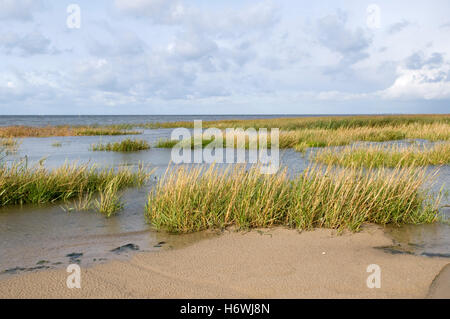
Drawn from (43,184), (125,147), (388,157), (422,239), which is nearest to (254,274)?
(422,239)

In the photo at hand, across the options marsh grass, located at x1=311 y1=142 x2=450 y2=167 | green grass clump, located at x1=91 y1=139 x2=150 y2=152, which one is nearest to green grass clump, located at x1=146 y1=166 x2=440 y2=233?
marsh grass, located at x1=311 y1=142 x2=450 y2=167

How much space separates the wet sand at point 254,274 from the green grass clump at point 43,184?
3.97 metres

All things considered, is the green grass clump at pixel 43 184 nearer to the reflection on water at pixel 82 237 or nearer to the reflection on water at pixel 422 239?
the reflection on water at pixel 82 237

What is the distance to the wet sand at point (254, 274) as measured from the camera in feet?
14.9

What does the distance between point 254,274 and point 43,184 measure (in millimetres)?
6626

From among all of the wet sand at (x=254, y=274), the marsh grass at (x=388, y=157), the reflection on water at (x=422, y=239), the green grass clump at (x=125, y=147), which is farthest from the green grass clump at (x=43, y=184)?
the green grass clump at (x=125, y=147)

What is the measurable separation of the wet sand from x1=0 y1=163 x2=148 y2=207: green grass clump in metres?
3.97

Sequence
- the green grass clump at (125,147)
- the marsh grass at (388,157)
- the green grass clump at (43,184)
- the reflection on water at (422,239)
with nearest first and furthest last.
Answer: the reflection on water at (422,239)
the green grass clump at (43,184)
the marsh grass at (388,157)
the green grass clump at (125,147)

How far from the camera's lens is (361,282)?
4.75m

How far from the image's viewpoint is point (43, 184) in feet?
30.4

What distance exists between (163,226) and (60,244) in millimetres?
1862

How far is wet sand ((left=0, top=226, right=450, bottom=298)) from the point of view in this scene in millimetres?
4531

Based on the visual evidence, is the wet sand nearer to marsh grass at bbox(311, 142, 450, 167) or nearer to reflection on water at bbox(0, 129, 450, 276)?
reflection on water at bbox(0, 129, 450, 276)

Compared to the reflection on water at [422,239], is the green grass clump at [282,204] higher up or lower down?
higher up
